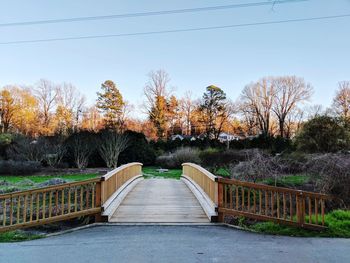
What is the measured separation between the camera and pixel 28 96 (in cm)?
4025

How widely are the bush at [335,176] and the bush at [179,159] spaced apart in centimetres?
1163

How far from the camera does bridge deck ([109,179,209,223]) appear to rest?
6547mm

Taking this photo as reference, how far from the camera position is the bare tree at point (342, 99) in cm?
3512

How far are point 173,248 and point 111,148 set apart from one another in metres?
19.5

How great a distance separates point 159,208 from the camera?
7.59m

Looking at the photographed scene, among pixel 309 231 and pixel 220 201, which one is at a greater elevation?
pixel 220 201

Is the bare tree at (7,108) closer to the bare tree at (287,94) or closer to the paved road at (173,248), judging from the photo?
the bare tree at (287,94)

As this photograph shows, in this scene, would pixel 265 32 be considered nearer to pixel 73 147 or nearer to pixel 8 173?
pixel 73 147

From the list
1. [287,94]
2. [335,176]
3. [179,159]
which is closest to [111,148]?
[179,159]

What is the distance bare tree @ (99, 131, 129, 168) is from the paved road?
706 inches

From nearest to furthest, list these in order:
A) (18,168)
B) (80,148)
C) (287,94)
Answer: (18,168)
(80,148)
(287,94)

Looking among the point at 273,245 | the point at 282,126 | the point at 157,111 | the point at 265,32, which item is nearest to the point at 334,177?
the point at 273,245

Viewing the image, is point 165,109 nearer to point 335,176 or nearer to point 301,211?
point 335,176

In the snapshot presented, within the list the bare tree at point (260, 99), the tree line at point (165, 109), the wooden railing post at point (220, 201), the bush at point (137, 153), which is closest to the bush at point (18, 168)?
the bush at point (137, 153)
